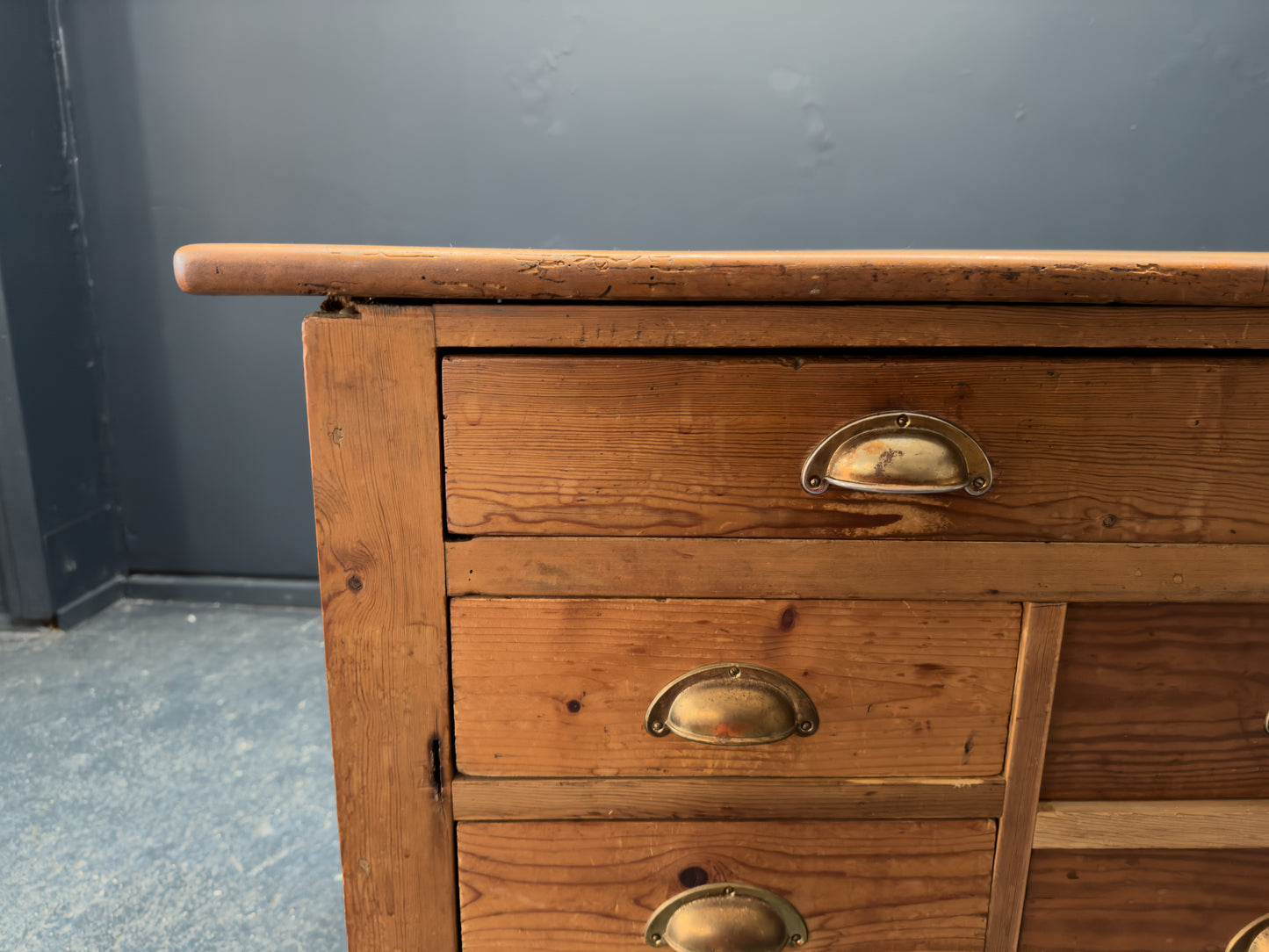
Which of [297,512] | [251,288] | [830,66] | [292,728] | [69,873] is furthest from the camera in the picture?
[297,512]

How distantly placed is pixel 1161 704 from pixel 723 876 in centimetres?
34

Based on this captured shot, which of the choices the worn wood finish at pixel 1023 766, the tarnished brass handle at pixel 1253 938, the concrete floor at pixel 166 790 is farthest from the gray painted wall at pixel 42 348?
the tarnished brass handle at pixel 1253 938

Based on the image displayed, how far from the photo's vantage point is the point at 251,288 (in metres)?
0.44

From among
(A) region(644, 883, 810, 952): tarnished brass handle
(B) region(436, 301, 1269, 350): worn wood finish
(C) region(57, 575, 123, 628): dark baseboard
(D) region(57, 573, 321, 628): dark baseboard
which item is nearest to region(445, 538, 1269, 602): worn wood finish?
(B) region(436, 301, 1269, 350): worn wood finish

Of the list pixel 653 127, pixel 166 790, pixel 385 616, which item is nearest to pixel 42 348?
pixel 166 790

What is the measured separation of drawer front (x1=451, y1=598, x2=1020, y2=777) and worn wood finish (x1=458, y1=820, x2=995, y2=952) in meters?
0.05

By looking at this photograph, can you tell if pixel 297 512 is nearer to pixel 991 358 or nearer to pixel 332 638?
pixel 332 638

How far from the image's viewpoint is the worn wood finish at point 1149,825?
1.78 ft

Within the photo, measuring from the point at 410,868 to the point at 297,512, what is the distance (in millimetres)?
1264

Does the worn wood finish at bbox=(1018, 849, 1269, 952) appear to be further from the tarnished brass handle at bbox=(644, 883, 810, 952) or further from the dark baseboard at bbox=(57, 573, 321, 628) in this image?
the dark baseboard at bbox=(57, 573, 321, 628)

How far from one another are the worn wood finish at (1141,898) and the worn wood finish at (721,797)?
92mm

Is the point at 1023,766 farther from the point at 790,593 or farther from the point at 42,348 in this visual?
the point at 42,348

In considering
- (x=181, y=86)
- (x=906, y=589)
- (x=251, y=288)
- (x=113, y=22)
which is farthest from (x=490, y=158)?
(x=906, y=589)

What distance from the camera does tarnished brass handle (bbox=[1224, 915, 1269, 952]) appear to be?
572 millimetres
